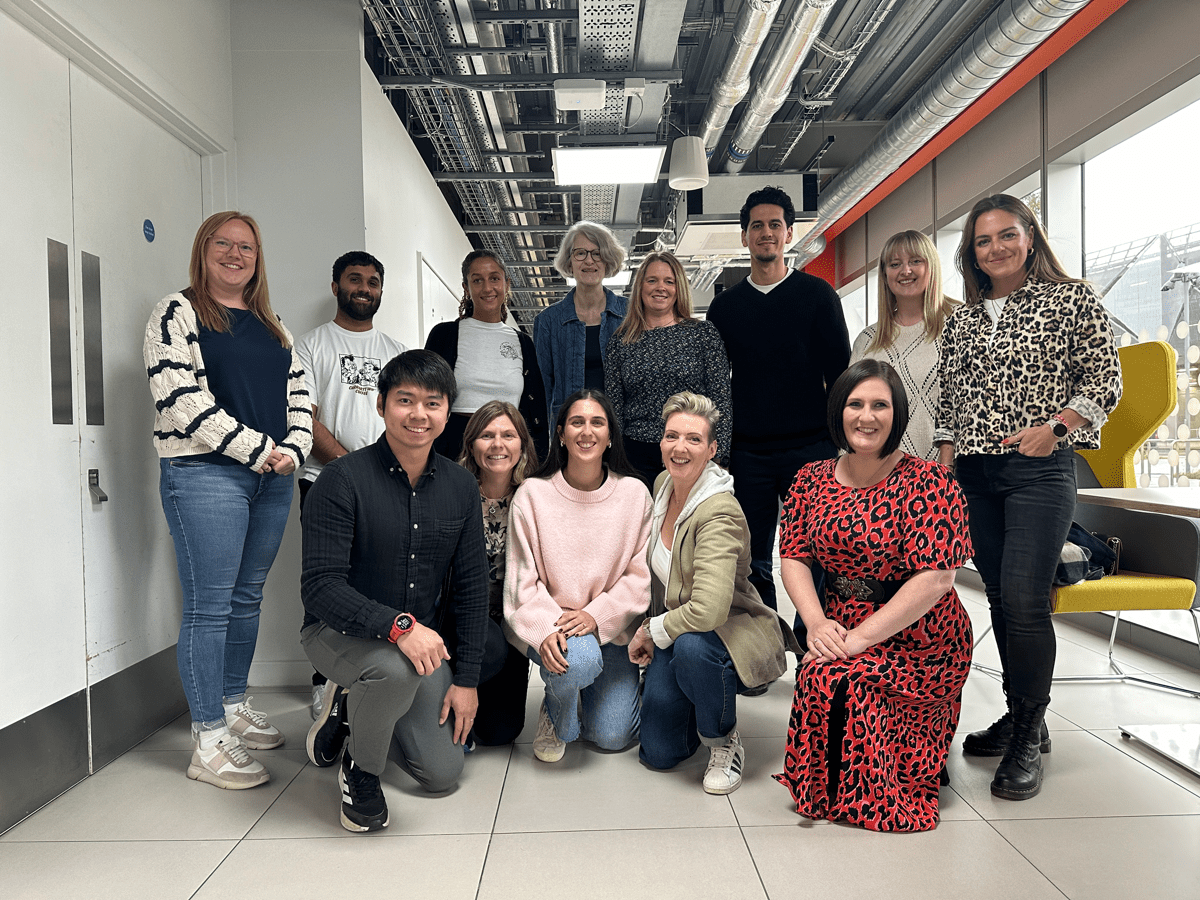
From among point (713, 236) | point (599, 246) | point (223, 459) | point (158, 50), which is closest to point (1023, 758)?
point (599, 246)

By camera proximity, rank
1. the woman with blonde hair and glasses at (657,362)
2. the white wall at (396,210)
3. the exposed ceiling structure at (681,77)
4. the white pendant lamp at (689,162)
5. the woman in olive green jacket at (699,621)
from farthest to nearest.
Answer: the white pendant lamp at (689,162)
the exposed ceiling structure at (681,77)
the white wall at (396,210)
the woman with blonde hair and glasses at (657,362)
the woman in olive green jacket at (699,621)

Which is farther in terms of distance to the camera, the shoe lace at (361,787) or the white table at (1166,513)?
the white table at (1166,513)

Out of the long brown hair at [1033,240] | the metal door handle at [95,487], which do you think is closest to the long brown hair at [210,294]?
the metal door handle at [95,487]

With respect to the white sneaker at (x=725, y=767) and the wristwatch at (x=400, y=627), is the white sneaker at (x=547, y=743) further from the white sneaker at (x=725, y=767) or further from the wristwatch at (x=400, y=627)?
the wristwatch at (x=400, y=627)

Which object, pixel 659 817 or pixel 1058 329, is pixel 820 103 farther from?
pixel 659 817

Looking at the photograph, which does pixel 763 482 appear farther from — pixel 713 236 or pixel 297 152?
pixel 713 236

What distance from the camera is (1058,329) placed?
2.34 meters

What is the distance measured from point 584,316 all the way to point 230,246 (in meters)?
1.36

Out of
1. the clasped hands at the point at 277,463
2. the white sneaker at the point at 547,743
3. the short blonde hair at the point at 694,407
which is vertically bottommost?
the white sneaker at the point at 547,743

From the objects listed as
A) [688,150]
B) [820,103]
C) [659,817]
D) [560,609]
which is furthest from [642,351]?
[820,103]

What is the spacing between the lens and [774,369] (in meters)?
3.03

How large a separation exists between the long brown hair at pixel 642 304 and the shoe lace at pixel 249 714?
6.19 feet

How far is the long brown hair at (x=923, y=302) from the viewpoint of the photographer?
2896 mm

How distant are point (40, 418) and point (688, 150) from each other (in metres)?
4.81
